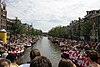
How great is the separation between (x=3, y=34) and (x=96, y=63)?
38534 mm

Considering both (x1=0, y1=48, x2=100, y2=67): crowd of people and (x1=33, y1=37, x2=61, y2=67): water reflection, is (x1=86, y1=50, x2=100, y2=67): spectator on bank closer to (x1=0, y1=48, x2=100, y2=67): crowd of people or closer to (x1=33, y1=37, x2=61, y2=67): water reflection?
(x1=0, y1=48, x2=100, y2=67): crowd of people

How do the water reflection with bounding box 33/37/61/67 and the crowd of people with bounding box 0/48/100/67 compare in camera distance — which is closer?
the crowd of people with bounding box 0/48/100/67

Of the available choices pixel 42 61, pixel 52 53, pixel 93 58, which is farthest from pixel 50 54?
pixel 42 61

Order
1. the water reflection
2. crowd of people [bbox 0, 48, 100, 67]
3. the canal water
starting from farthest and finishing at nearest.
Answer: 1. the water reflection
2. the canal water
3. crowd of people [bbox 0, 48, 100, 67]

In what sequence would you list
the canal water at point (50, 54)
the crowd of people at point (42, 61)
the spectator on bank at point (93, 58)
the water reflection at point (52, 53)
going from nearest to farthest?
the crowd of people at point (42, 61), the spectator on bank at point (93, 58), the canal water at point (50, 54), the water reflection at point (52, 53)

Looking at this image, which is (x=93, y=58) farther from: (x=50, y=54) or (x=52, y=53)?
(x=52, y=53)

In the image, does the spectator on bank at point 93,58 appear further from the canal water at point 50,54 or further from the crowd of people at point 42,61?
the canal water at point 50,54

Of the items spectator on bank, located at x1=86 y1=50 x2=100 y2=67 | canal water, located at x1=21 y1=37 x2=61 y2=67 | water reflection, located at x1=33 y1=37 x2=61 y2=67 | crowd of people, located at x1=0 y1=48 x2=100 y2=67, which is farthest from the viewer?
water reflection, located at x1=33 y1=37 x2=61 y2=67

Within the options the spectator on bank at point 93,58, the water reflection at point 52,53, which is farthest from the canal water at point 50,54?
the spectator on bank at point 93,58

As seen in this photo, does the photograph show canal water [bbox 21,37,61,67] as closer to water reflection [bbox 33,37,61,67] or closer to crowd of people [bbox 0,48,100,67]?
water reflection [bbox 33,37,61,67]

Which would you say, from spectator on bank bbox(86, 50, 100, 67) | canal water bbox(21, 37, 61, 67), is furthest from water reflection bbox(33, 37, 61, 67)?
spectator on bank bbox(86, 50, 100, 67)

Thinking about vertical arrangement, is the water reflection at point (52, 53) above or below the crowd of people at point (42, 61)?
below

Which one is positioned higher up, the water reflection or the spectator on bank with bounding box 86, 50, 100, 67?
the spectator on bank with bounding box 86, 50, 100, 67

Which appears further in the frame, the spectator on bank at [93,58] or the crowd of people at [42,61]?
the spectator on bank at [93,58]
